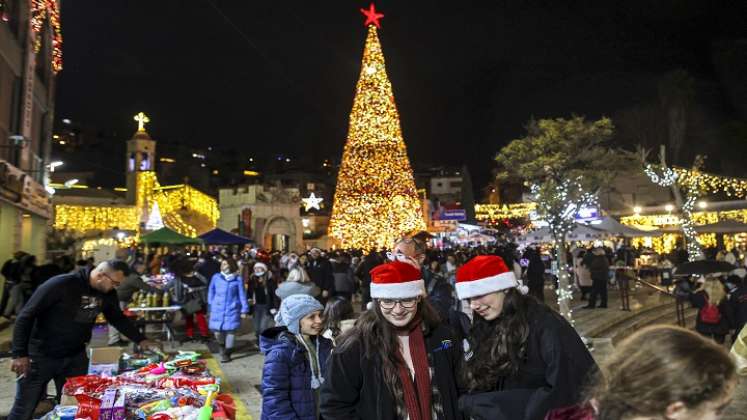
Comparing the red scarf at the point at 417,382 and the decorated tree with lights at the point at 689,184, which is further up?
the decorated tree with lights at the point at 689,184

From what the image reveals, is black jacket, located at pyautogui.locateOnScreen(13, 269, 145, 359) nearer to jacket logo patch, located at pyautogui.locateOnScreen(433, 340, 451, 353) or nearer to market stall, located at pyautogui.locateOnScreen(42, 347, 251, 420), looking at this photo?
market stall, located at pyautogui.locateOnScreen(42, 347, 251, 420)

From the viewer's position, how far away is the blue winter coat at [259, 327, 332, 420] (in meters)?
3.15

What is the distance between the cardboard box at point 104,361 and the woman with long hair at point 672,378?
4.51 m

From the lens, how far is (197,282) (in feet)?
35.0

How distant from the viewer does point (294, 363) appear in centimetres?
326

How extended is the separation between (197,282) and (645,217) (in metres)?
29.8

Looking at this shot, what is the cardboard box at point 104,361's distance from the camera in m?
4.61

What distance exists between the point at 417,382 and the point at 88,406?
8.33ft

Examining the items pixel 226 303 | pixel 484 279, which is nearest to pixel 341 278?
pixel 226 303

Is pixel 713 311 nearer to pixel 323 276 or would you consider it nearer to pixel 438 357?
pixel 438 357

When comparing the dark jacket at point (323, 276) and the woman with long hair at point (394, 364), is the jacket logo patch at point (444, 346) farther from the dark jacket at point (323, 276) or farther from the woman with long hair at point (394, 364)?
the dark jacket at point (323, 276)

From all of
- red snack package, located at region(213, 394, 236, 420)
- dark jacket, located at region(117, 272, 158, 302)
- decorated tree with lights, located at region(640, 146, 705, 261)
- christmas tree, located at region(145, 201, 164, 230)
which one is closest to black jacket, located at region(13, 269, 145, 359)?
red snack package, located at region(213, 394, 236, 420)

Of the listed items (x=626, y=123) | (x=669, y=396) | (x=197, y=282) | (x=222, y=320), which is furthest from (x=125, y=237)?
(x=626, y=123)

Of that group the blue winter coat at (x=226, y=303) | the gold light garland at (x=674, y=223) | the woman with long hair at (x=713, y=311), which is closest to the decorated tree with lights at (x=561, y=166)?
the woman with long hair at (x=713, y=311)
